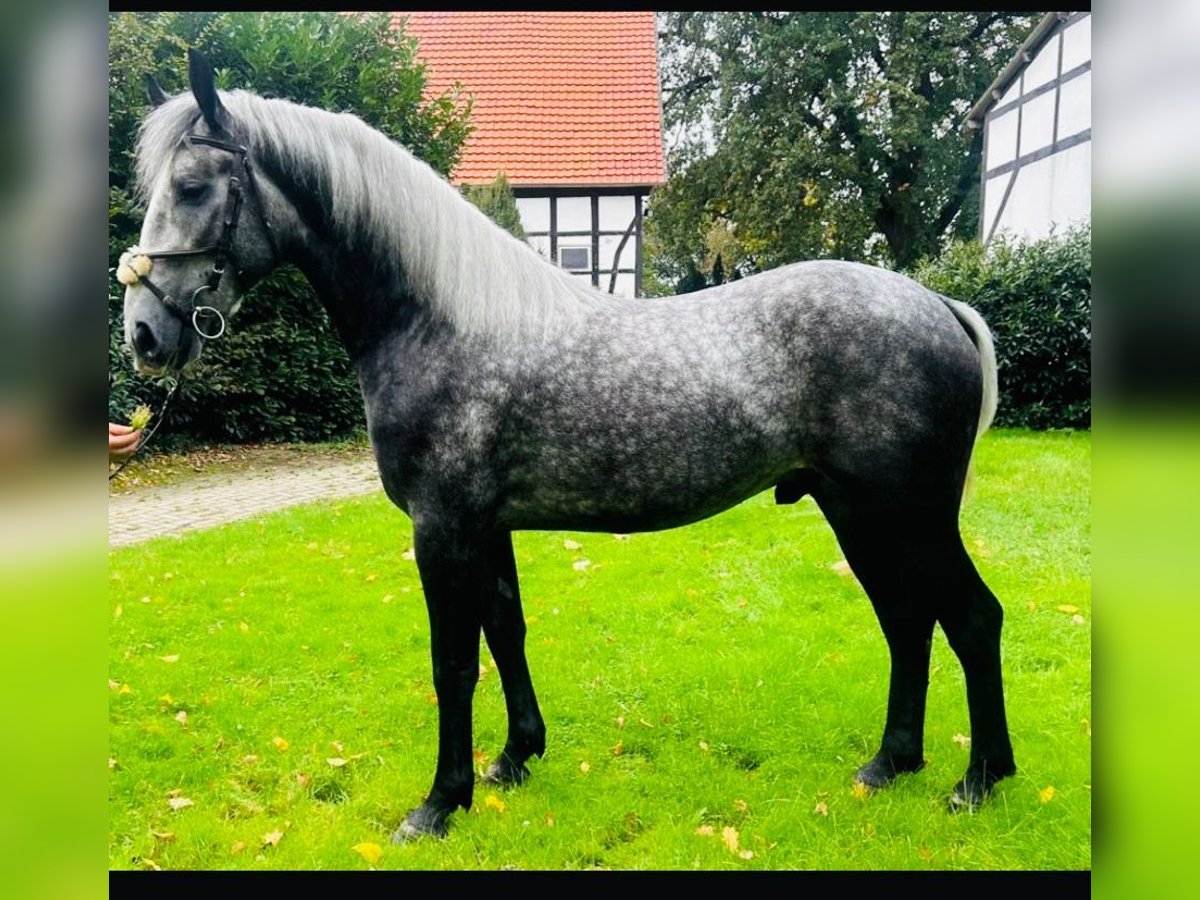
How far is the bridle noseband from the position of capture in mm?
2367

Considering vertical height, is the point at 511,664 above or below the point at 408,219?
below

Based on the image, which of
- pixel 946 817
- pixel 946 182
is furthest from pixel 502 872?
pixel 946 182

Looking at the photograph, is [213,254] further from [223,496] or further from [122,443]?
[223,496]

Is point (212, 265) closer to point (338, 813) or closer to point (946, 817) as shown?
point (338, 813)

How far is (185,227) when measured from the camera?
7.88ft

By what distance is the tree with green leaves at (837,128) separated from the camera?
20062 mm

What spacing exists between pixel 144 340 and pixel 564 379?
49.4 inches

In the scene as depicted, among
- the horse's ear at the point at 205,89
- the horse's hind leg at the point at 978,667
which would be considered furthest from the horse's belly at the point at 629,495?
the horse's ear at the point at 205,89

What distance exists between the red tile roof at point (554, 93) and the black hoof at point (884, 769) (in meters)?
10.2

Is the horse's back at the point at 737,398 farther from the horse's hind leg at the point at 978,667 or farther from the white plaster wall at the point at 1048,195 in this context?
the white plaster wall at the point at 1048,195

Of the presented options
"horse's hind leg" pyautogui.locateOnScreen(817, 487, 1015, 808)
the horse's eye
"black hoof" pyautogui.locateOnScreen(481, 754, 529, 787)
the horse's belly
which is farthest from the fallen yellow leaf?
the horse's eye

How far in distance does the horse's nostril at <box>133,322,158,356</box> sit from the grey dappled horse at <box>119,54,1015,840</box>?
0.11 m

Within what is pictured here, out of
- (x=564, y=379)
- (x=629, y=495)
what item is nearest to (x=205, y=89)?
(x=564, y=379)
